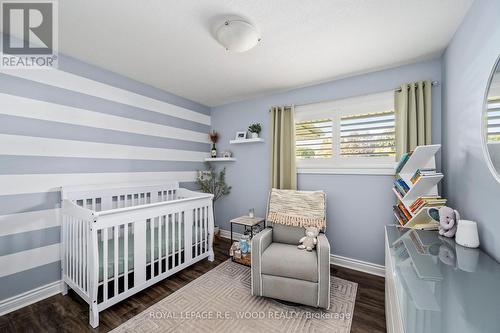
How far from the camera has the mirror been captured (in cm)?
113

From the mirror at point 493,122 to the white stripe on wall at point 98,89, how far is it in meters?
3.30

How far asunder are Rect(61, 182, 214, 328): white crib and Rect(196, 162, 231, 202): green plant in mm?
877

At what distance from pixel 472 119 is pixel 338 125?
1.33 meters

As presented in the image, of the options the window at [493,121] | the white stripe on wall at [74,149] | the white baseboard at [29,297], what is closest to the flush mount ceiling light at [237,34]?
the window at [493,121]

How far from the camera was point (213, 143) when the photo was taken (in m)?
3.84

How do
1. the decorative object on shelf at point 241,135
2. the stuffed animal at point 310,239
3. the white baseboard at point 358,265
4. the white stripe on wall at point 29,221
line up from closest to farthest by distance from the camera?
1. the white stripe on wall at point 29,221
2. the stuffed animal at point 310,239
3. the white baseboard at point 358,265
4. the decorative object on shelf at point 241,135

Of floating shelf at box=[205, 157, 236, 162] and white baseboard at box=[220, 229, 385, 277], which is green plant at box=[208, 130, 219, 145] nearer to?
floating shelf at box=[205, 157, 236, 162]

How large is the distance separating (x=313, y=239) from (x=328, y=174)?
96 cm

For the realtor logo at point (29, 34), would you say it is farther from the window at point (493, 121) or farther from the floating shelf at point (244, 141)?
the window at point (493, 121)

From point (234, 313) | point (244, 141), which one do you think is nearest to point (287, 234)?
point (234, 313)

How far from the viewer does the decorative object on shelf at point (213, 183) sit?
11.9ft

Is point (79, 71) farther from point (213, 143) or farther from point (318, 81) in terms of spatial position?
point (318, 81)

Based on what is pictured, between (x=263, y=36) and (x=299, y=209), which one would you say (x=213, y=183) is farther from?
(x=263, y=36)

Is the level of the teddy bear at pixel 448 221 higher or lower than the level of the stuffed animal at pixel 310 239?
higher
